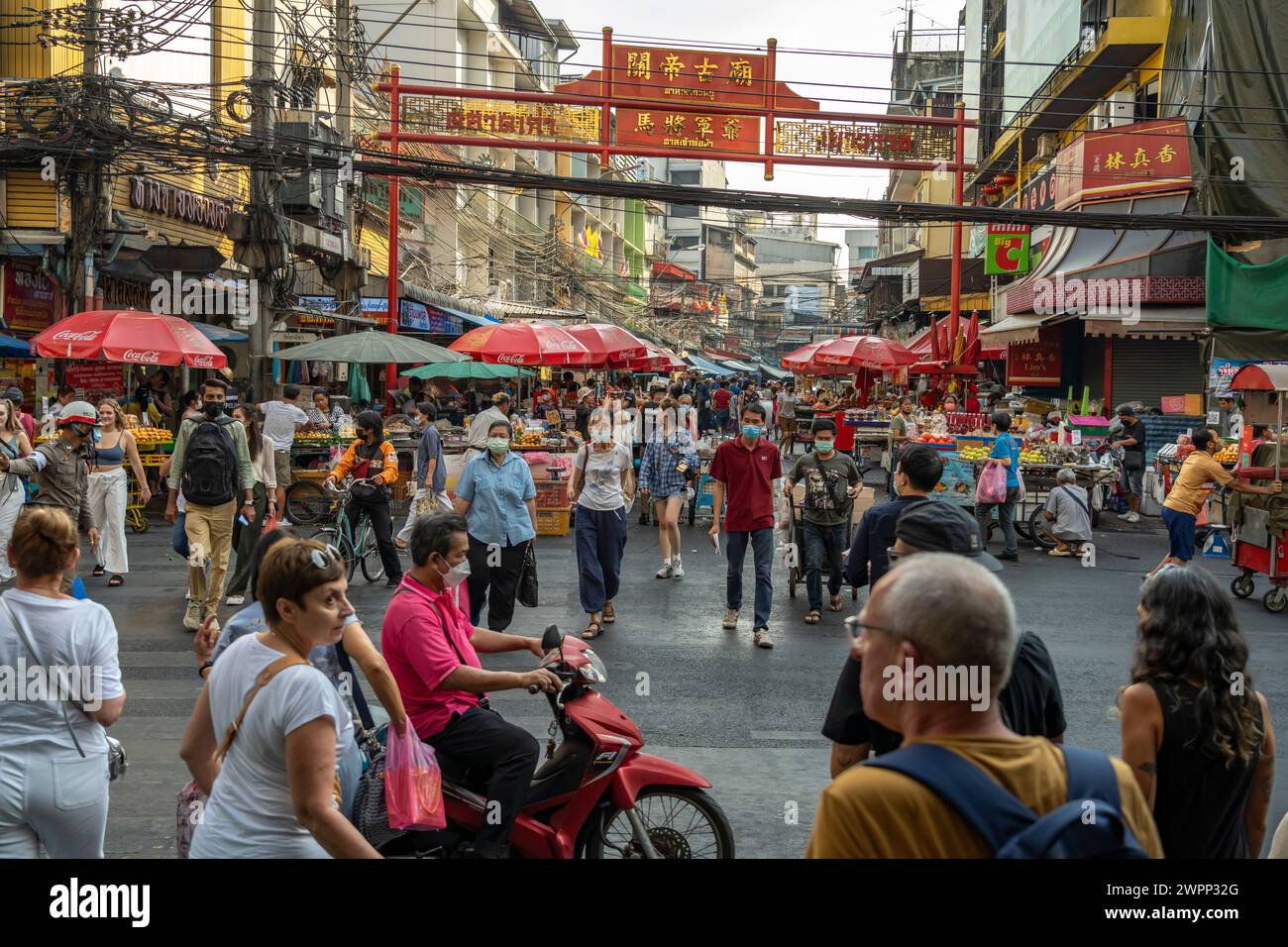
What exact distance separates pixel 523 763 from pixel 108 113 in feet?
54.5

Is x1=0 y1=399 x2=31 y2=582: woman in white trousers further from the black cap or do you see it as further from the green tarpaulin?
the green tarpaulin

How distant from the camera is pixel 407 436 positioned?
62.5ft

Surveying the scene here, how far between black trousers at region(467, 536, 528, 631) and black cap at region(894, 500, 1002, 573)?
503 centimetres

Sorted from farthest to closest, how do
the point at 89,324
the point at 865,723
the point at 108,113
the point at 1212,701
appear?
the point at 108,113 → the point at 89,324 → the point at 865,723 → the point at 1212,701

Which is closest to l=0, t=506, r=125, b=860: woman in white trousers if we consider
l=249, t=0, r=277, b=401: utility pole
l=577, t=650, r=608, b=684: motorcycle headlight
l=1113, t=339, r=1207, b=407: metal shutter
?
l=577, t=650, r=608, b=684: motorcycle headlight

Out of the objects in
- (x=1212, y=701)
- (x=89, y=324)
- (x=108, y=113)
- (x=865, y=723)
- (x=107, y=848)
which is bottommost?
(x=107, y=848)

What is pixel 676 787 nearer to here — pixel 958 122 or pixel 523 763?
pixel 523 763

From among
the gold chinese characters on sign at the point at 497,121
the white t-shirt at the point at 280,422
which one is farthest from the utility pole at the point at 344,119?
the white t-shirt at the point at 280,422

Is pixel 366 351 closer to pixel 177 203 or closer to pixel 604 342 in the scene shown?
pixel 604 342

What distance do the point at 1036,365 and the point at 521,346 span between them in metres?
13.7

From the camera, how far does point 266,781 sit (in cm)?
342

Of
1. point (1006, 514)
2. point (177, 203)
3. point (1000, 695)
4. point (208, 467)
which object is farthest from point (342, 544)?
point (177, 203)

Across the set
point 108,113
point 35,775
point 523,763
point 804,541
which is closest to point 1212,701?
point 523,763
